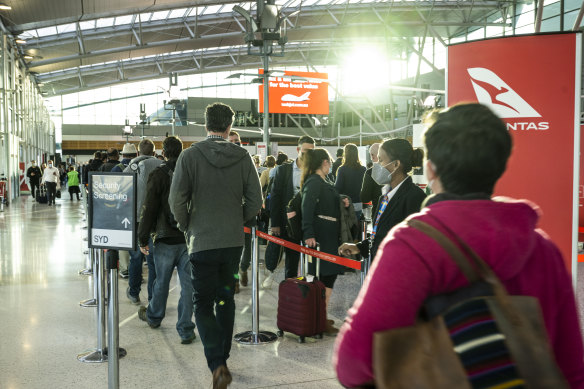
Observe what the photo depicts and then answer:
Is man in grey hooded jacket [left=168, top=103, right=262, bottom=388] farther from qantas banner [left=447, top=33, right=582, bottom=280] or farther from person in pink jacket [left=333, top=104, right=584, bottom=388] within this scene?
person in pink jacket [left=333, top=104, right=584, bottom=388]

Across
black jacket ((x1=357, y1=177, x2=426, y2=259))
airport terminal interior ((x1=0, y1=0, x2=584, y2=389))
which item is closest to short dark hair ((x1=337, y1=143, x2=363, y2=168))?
airport terminal interior ((x1=0, y1=0, x2=584, y2=389))

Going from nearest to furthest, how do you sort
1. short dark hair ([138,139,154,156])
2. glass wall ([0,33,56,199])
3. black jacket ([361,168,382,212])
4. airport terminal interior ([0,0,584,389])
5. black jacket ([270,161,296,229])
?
airport terminal interior ([0,0,584,389]) < short dark hair ([138,139,154,156]) < black jacket ([270,161,296,229]) < black jacket ([361,168,382,212]) < glass wall ([0,33,56,199])

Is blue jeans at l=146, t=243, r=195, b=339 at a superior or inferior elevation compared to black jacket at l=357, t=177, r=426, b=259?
inferior

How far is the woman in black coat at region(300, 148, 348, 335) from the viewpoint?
5227 millimetres

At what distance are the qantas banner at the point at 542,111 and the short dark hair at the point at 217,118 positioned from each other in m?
1.70

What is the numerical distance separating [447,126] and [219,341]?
280cm

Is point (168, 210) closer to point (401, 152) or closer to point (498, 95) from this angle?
point (401, 152)

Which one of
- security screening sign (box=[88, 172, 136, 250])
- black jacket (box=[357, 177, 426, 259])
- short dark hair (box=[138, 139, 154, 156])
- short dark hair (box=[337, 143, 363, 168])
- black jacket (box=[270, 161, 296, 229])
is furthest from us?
short dark hair (box=[337, 143, 363, 168])

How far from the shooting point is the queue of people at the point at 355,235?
1.22 meters

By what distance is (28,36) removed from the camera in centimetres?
2861

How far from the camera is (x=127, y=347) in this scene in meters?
4.76

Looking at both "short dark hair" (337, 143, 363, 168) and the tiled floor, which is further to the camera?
"short dark hair" (337, 143, 363, 168)

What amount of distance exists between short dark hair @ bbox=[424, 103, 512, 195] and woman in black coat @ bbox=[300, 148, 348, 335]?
153 inches

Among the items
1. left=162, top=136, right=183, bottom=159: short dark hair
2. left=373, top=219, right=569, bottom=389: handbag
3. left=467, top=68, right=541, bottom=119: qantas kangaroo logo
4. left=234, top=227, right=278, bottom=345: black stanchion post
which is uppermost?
left=467, top=68, right=541, bottom=119: qantas kangaroo logo
